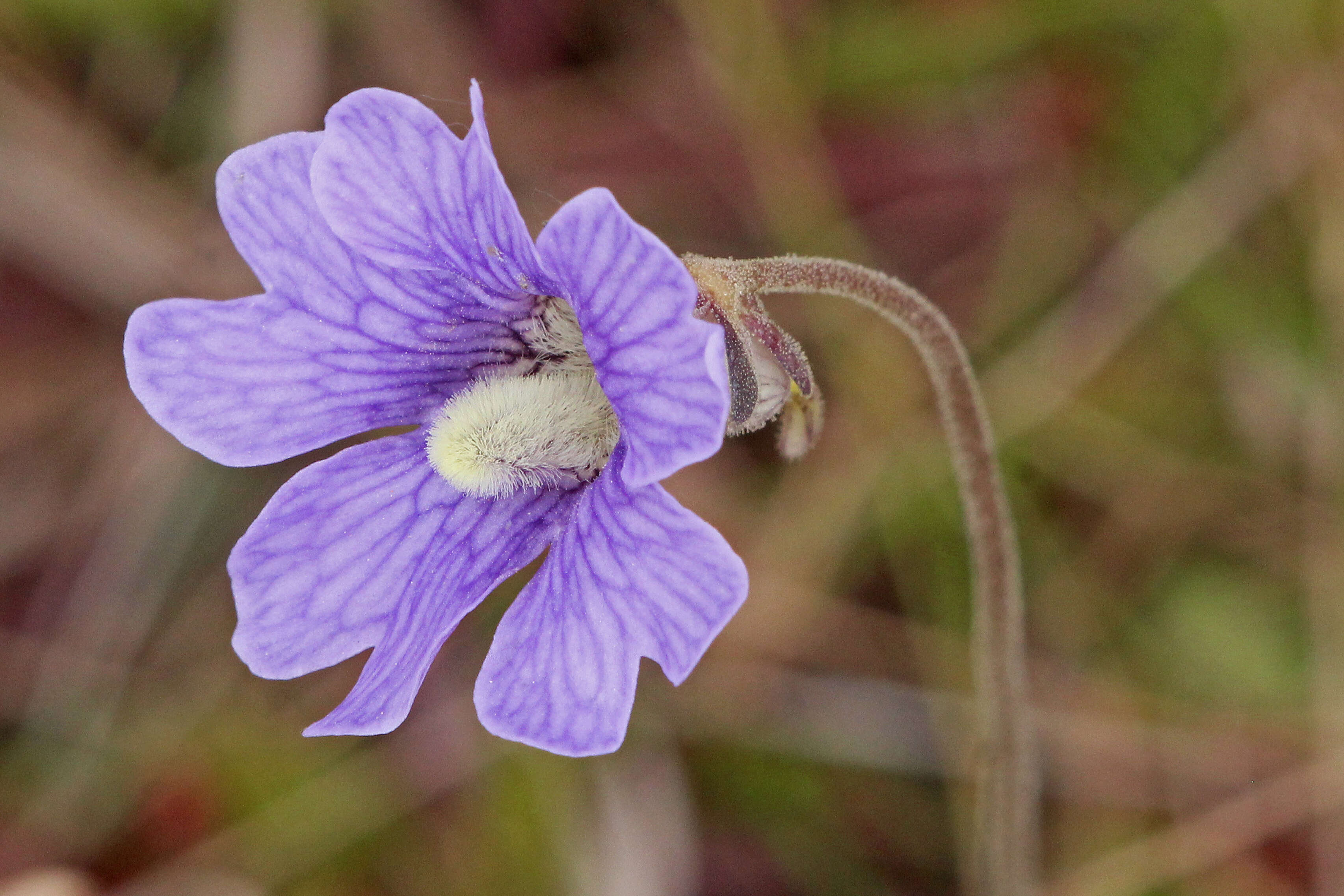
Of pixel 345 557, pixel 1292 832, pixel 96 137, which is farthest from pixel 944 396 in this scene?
pixel 96 137

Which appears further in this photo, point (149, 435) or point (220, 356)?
point (149, 435)

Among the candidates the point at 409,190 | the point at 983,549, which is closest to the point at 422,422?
the point at 409,190

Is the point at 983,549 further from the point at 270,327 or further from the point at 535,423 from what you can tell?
the point at 270,327

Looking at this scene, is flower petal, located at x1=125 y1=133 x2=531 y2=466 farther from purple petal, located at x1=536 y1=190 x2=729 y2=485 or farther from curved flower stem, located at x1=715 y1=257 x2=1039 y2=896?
curved flower stem, located at x1=715 y1=257 x2=1039 y2=896

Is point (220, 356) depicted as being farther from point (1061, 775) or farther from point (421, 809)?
point (1061, 775)

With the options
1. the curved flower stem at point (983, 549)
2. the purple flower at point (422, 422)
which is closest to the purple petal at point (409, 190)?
the purple flower at point (422, 422)

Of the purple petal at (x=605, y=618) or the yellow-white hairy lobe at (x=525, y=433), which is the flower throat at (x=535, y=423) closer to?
the yellow-white hairy lobe at (x=525, y=433)
